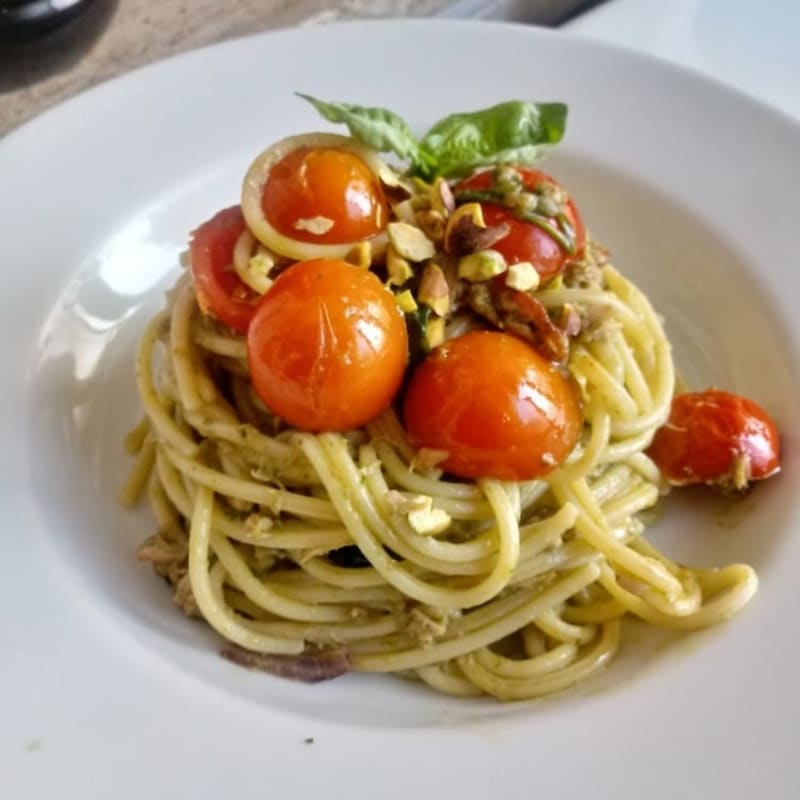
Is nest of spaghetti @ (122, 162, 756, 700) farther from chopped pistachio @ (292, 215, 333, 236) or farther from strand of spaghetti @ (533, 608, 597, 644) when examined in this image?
chopped pistachio @ (292, 215, 333, 236)

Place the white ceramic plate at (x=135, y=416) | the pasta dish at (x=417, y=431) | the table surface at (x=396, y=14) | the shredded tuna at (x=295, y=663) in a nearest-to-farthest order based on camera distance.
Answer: the white ceramic plate at (x=135, y=416) < the pasta dish at (x=417, y=431) < the shredded tuna at (x=295, y=663) < the table surface at (x=396, y=14)

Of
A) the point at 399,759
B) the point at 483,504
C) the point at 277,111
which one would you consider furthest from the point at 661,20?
the point at 399,759

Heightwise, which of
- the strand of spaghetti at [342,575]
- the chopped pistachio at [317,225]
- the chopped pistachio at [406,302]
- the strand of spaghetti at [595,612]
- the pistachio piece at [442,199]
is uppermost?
the chopped pistachio at [317,225]

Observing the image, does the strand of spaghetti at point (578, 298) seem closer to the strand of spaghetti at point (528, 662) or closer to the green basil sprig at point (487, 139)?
the green basil sprig at point (487, 139)

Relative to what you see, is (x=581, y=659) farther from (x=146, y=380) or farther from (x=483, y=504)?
(x=146, y=380)

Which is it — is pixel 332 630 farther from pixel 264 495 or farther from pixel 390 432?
pixel 390 432

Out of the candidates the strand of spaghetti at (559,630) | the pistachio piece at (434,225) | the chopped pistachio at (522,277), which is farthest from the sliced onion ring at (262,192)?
the strand of spaghetti at (559,630)

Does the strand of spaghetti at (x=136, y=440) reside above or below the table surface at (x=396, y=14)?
below

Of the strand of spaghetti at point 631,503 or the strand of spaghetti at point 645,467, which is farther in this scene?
the strand of spaghetti at point 645,467
